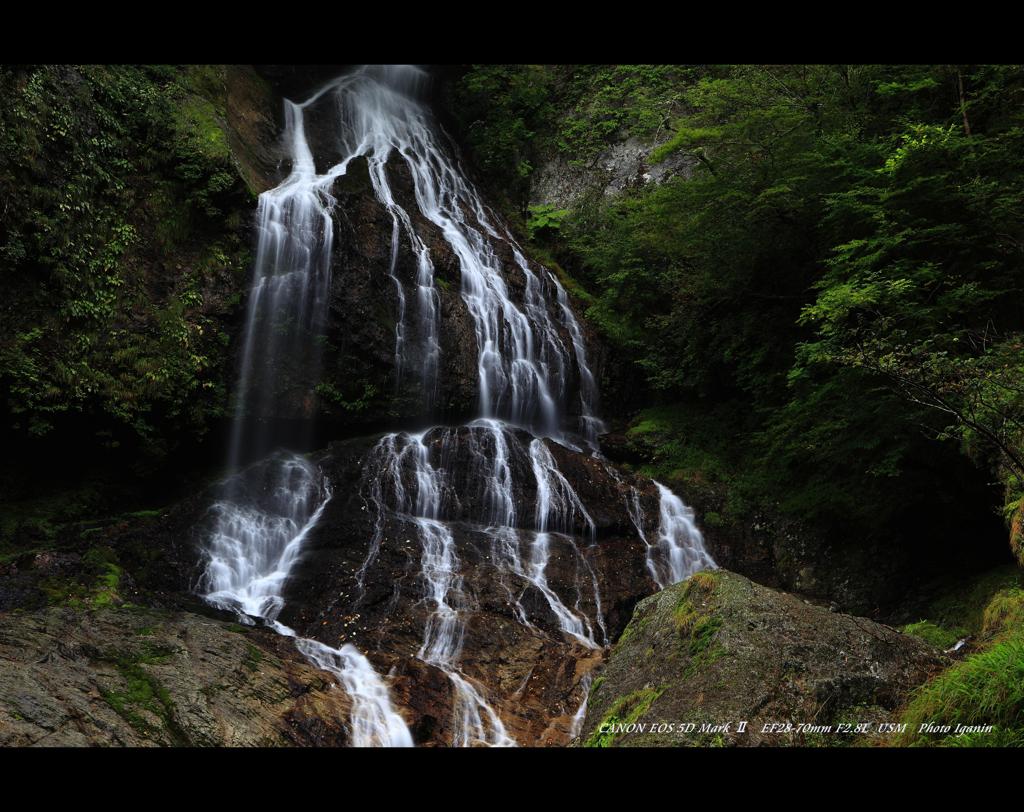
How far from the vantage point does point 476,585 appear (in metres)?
9.43

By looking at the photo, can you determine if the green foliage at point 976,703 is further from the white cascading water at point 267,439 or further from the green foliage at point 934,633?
the white cascading water at point 267,439

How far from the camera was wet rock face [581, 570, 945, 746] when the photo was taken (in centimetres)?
391

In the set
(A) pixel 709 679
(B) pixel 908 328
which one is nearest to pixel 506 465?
(B) pixel 908 328

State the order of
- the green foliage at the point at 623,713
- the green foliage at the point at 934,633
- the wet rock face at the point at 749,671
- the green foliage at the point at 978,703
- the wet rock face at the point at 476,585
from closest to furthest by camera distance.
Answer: the green foliage at the point at 978,703, the wet rock face at the point at 749,671, the green foliage at the point at 623,713, the green foliage at the point at 934,633, the wet rock face at the point at 476,585

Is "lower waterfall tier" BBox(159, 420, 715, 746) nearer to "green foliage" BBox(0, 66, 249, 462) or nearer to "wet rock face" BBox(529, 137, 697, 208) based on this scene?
"green foliage" BBox(0, 66, 249, 462)

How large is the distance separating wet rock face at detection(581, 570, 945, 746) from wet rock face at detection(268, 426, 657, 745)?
2.43 m

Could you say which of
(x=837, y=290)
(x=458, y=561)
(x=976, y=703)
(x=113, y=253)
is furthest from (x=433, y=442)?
(x=976, y=703)

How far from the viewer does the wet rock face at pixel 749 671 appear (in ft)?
12.8

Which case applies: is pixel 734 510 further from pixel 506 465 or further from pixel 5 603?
pixel 5 603

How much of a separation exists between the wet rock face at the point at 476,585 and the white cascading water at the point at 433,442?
0.07m

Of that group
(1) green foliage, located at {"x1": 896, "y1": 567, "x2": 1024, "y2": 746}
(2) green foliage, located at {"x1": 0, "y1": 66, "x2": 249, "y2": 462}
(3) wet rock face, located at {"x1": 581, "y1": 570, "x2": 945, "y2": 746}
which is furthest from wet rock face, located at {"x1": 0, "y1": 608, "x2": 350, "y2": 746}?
(1) green foliage, located at {"x1": 896, "y1": 567, "x2": 1024, "y2": 746}

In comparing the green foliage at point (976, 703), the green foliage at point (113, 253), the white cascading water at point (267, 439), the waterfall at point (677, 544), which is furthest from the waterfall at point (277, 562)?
the waterfall at point (677, 544)

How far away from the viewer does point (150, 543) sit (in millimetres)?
9531

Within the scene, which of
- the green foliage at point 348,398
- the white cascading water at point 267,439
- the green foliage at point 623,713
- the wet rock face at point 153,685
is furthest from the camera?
the green foliage at point 348,398
